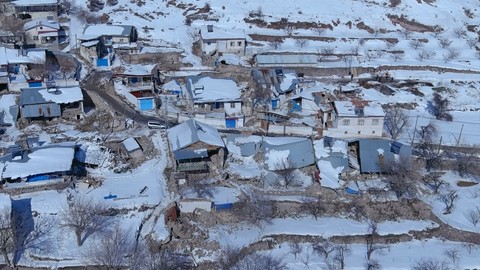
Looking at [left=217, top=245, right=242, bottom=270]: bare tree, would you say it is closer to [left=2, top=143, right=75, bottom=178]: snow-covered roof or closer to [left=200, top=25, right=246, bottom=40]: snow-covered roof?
[left=2, top=143, right=75, bottom=178]: snow-covered roof

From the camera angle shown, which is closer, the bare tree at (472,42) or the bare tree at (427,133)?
the bare tree at (427,133)

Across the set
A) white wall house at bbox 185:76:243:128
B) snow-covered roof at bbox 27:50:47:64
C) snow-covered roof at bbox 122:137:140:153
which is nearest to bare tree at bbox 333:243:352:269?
white wall house at bbox 185:76:243:128

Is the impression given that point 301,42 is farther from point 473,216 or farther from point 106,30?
point 473,216

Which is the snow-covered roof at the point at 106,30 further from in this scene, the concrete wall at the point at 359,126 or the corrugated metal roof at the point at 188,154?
the concrete wall at the point at 359,126

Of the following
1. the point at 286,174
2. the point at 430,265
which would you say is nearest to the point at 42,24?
the point at 286,174

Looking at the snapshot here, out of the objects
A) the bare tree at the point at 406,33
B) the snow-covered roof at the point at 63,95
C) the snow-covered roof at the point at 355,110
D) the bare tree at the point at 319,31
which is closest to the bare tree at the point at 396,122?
the snow-covered roof at the point at 355,110

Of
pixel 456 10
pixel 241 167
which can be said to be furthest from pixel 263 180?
pixel 456 10
